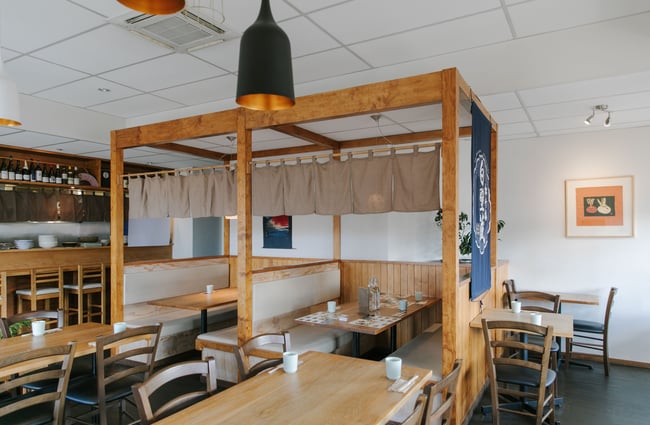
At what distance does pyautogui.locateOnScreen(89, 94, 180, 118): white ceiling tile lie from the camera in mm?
4516

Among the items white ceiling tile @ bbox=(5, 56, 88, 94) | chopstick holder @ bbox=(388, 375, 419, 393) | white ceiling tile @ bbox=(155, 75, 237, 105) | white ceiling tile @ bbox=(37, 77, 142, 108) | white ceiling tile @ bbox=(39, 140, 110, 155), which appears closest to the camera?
chopstick holder @ bbox=(388, 375, 419, 393)

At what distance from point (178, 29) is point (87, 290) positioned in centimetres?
483

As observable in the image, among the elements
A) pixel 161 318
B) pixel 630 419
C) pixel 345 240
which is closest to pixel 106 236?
pixel 161 318

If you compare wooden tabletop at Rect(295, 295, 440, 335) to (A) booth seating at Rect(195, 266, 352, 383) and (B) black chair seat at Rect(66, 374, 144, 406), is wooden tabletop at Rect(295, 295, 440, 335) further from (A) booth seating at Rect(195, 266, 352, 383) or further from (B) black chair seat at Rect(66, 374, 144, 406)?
(B) black chair seat at Rect(66, 374, 144, 406)

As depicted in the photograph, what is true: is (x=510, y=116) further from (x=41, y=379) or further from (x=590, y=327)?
(x=41, y=379)

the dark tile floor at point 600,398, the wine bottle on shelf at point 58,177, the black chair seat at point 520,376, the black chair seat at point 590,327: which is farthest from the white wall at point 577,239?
the wine bottle on shelf at point 58,177

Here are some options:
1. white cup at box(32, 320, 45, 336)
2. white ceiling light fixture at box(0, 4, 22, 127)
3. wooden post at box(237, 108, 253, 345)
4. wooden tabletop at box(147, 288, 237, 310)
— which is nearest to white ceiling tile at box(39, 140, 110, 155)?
wooden tabletop at box(147, 288, 237, 310)

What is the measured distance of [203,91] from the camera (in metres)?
4.21

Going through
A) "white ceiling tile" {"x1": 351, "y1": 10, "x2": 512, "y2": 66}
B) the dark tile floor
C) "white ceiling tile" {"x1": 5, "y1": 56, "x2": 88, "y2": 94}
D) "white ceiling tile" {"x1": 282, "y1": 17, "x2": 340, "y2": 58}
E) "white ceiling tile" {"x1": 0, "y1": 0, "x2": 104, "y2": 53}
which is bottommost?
the dark tile floor

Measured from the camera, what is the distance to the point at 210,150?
6.55 metres

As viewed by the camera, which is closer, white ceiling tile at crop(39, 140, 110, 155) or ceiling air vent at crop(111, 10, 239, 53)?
ceiling air vent at crop(111, 10, 239, 53)

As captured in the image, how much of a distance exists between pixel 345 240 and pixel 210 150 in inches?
99.7

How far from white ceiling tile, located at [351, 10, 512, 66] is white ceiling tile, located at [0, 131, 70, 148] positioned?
13.2 feet

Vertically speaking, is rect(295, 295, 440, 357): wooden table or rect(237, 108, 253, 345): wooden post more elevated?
rect(237, 108, 253, 345): wooden post
